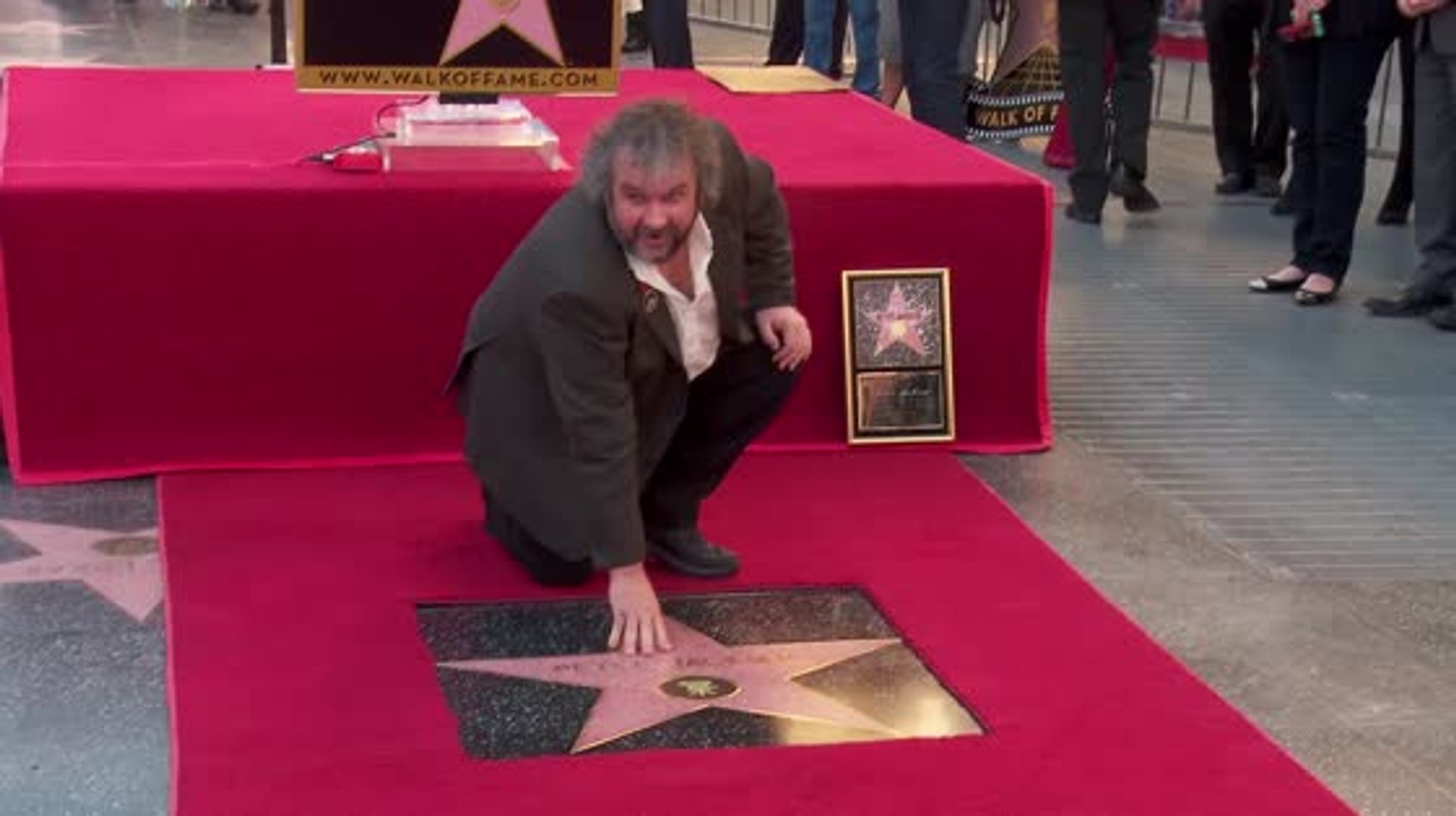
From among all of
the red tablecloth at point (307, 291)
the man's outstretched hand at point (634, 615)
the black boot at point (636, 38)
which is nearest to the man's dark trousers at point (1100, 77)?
the red tablecloth at point (307, 291)

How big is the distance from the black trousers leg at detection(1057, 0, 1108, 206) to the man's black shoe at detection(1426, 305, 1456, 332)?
151 cm

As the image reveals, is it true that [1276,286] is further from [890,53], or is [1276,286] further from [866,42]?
[866,42]

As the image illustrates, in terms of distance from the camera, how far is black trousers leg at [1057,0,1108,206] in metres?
6.90

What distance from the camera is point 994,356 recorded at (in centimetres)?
457

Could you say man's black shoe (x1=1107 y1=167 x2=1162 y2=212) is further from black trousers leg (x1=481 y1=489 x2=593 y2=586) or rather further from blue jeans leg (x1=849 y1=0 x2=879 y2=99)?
black trousers leg (x1=481 y1=489 x2=593 y2=586)

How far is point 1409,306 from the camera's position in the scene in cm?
586

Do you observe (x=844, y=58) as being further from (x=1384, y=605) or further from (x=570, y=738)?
(x=570, y=738)

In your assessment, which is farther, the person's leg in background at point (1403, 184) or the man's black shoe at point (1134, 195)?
the man's black shoe at point (1134, 195)

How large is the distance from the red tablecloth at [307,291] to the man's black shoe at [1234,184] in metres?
3.53

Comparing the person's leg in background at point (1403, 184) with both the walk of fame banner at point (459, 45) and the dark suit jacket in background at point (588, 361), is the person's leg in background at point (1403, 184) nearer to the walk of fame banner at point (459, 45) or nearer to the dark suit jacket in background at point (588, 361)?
the walk of fame banner at point (459, 45)

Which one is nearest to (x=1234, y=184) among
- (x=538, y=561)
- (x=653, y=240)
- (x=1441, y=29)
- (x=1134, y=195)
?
(x=1134, y=195)

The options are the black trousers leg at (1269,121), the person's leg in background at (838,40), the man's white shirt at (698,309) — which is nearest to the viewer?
the man's white shirt at (698,309)

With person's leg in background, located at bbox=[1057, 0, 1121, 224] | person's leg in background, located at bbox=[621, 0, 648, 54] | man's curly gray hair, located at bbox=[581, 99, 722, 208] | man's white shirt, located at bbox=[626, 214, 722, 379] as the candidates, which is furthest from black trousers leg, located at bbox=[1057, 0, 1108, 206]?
person's leg in background, located at bbox=[621, 0, 648, 54]

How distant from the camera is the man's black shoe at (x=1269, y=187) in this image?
7766 mm
